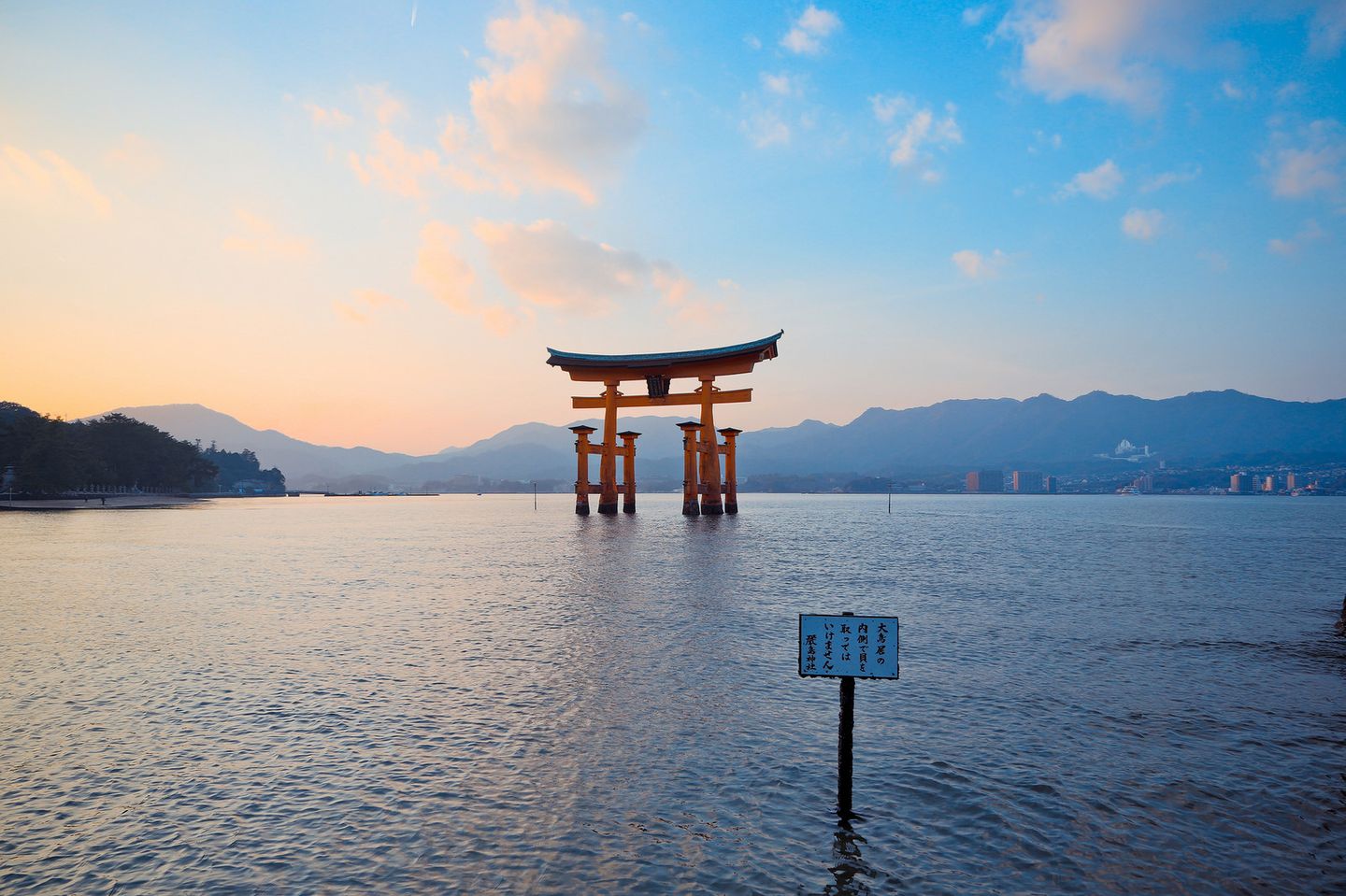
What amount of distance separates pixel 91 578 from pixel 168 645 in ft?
49.7

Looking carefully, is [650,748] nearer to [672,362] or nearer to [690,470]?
[672,362]

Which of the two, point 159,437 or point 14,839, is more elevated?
point 159,437

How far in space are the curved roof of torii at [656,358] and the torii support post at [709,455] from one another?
2566mm

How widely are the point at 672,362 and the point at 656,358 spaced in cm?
142

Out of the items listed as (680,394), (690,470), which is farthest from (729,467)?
(680,394)


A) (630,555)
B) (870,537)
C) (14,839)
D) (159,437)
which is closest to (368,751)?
(14,839)

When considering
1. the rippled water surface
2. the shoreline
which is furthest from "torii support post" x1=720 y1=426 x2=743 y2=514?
the shoreline

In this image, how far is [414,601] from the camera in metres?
21.4

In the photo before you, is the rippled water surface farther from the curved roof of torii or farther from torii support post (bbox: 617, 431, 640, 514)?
torii support post (bbox: 617, 431, 640, 514)

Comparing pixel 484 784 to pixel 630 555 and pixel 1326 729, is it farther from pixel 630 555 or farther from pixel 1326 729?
pixel 630 555

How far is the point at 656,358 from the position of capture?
63344mm

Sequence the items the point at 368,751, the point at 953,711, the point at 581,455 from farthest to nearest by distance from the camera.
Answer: the point at 581,455 < the point at 953,711 < the point at 368,751

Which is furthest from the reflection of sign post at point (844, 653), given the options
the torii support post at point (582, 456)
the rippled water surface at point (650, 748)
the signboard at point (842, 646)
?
the torii support post at point (582, 456)

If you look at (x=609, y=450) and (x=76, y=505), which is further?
(x=76, y=505)
